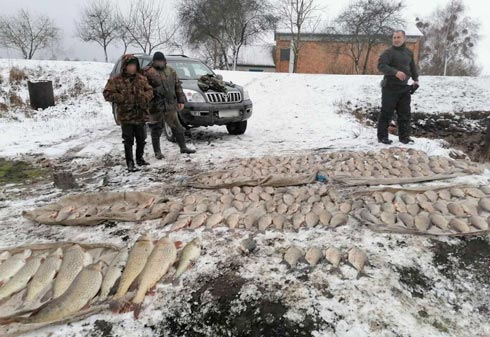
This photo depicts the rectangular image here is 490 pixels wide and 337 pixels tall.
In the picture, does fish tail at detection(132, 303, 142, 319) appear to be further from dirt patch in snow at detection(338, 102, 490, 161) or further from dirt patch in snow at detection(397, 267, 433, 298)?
dirt patch in snow at detection(338, 102, 490, 161)

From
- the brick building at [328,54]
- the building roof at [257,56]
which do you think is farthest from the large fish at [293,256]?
the building roof at [257,56]

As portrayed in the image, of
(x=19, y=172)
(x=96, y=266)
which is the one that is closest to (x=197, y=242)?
(x=96, y=266)

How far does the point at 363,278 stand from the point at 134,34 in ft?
116

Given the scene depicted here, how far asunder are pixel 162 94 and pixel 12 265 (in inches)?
152

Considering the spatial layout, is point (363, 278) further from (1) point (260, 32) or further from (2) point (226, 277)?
(1) point (260, 32)

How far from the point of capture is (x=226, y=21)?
31.6m

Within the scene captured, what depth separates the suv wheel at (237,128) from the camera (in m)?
8.71

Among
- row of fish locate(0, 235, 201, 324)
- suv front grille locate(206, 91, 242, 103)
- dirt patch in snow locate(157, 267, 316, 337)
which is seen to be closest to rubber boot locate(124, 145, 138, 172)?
suv front grille locate(206, 91, 242, 103)

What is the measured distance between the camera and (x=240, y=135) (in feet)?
29.0

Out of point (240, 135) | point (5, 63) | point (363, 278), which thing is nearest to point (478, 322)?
point (363, 278)

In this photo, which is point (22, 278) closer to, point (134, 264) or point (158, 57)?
point (134, 264)

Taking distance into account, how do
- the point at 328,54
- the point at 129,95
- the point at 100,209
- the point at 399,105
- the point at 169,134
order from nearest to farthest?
1. the point at 100,209
2. the point at 129,95
3. the point at 399,105
4. the point at 169,134
5. the point at 328,54

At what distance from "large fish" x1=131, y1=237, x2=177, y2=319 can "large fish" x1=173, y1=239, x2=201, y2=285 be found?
0.08 metres

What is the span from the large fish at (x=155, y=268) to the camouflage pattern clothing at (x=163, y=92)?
3.48 metres
